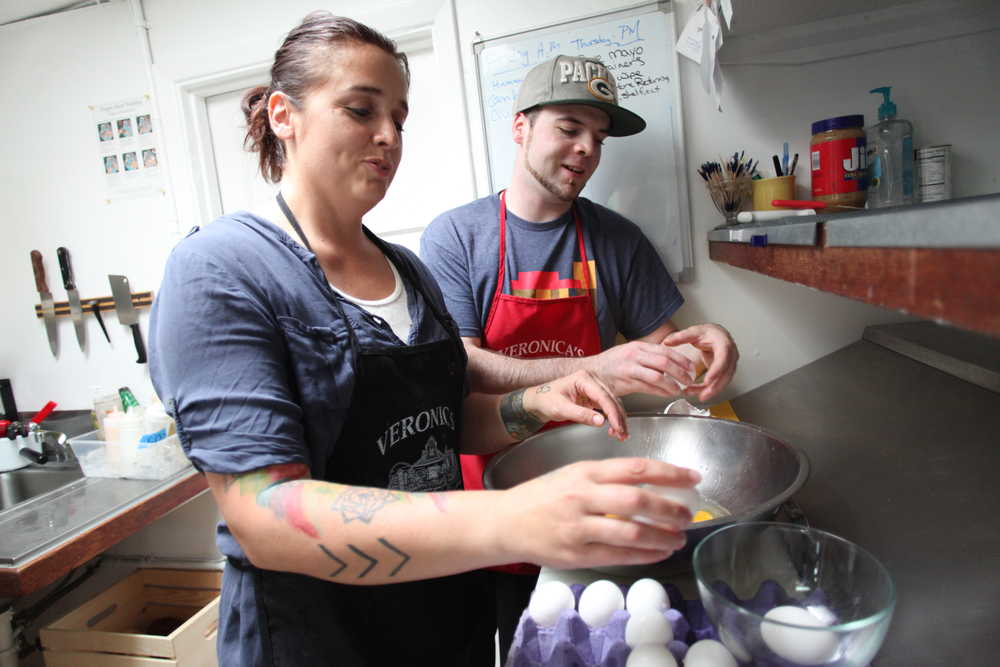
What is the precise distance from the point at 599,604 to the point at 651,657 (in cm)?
11

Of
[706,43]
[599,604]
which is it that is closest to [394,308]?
[599,604]

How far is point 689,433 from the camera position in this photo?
1061 mm

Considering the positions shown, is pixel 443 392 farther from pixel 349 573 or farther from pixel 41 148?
pixel 41 148

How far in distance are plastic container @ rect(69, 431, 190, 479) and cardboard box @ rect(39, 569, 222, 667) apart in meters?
0.44

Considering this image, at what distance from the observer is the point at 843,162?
141cm

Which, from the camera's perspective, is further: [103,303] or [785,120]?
[103,303]

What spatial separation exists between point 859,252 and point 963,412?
791mm

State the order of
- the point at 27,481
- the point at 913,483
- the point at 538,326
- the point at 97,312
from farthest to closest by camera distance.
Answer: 1. the point at 97,312
2. the point at 27,481
3. the point at 538,326
4. the point at 913,483

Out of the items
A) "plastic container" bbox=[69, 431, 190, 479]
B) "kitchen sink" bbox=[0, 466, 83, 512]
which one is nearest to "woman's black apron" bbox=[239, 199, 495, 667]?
"plastic container" bbox=[69, 431, 190, 479]

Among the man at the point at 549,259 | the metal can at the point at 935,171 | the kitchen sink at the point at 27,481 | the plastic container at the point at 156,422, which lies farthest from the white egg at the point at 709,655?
the kitchen sink at the point at 27,481

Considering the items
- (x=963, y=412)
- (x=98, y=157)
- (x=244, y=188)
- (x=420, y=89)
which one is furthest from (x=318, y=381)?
(x=98, y=157)

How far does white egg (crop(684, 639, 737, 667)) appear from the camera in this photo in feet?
1.79

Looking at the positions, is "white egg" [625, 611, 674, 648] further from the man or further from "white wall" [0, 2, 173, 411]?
"white wall" [0, 2, 173, 411]

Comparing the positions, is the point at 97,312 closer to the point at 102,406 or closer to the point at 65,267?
the point at 65,267
